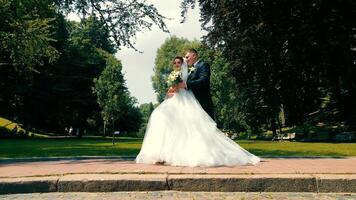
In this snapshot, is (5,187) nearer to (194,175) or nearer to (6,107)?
(194,175)

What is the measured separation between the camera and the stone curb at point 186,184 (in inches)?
296

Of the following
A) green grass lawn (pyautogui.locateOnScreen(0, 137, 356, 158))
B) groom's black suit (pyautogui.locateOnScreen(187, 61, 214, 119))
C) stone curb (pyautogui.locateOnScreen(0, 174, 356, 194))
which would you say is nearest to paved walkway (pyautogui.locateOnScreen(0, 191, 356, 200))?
stone curb (pyautogui.locateOnScreen(0, 174, 356, 194))

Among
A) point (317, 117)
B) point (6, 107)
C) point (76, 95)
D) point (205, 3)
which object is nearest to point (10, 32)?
point (205, 3)

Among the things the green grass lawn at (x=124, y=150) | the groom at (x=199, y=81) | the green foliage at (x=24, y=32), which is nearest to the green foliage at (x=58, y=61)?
the green foliage at (x=24, y=32)

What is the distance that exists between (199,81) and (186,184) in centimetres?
319

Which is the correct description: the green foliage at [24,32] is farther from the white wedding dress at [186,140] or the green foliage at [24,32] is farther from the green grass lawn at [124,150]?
the white wedding dress at [186,140]

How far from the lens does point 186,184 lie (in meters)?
7.52

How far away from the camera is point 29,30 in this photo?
2247cm

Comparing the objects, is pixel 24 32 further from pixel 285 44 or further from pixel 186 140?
pixel 186 140

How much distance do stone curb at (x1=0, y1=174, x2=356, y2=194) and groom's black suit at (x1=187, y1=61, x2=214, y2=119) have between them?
3.01m

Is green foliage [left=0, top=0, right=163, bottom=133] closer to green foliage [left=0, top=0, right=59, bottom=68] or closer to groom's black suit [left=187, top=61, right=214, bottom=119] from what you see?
green foliage [left=0, top=0, right=59, bottom=68]

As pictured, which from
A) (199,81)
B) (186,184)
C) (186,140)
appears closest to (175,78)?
(199,81)

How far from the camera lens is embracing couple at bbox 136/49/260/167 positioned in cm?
963

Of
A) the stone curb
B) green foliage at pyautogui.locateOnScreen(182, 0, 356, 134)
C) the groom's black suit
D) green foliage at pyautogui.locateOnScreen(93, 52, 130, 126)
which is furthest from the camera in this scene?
green foliage at pyautogui.locateOnScreen(93, 52, 130, 126)
